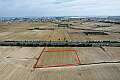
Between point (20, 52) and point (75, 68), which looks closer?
point (75, 68)

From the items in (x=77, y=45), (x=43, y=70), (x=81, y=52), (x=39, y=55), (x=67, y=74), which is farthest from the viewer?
(x=77, y=45)

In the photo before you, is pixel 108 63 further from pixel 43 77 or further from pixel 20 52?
pixel 20 52

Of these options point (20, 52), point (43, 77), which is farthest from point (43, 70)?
point (20, 52)

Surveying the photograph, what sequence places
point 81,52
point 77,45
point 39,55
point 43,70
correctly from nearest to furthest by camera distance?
point 43,70 → point 39,55 → point 81,52 → point 77,45

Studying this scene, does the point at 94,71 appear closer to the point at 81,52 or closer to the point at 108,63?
the point at 108,63

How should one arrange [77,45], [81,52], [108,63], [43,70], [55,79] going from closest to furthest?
[55,79]
[43,70]
[108,63]
[81,52]
[77,45]

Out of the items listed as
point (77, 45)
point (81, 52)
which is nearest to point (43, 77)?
point (81, 52)

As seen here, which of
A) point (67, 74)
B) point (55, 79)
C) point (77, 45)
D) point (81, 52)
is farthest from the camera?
point (77, 45)

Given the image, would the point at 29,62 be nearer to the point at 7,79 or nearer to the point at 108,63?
the point at 7,79

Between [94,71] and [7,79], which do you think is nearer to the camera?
[7,79]
